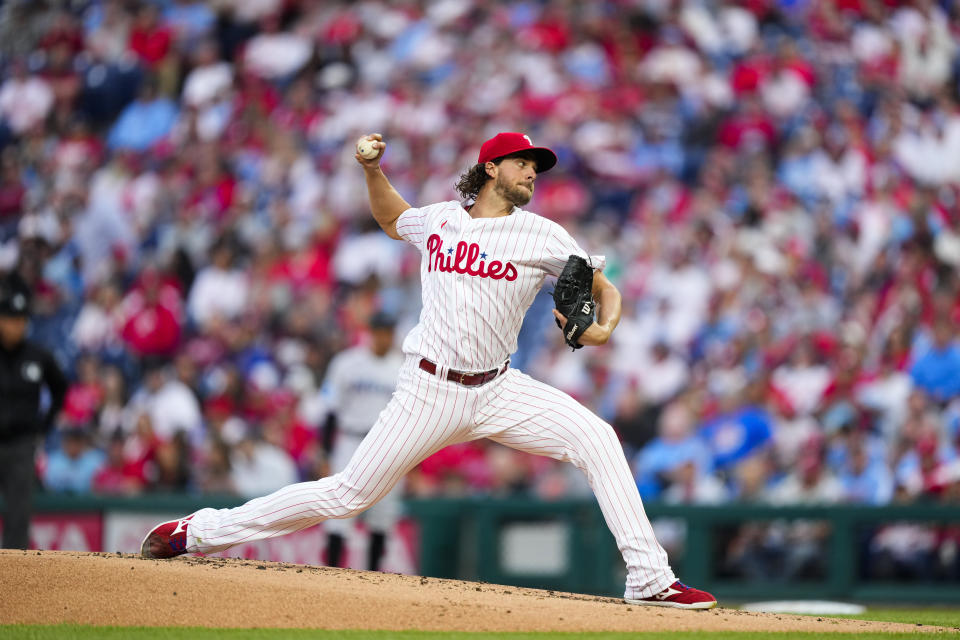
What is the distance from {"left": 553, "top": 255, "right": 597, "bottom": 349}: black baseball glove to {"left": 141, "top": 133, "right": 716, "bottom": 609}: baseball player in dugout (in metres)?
0.01

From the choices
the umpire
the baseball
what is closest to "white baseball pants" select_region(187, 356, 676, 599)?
the baseball

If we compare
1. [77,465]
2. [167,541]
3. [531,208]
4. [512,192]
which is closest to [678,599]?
[512,192]

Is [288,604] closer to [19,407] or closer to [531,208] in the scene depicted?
[19,407]

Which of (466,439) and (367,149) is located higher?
(367,149)

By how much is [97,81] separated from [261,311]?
4.11 metres

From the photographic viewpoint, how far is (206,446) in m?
9.29

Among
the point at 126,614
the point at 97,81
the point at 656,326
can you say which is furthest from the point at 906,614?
the point at 97,81

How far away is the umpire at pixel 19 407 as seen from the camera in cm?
664

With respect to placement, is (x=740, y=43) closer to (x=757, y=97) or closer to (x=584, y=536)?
(x=757, y=97)

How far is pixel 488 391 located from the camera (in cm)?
455

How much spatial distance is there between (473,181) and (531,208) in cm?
635

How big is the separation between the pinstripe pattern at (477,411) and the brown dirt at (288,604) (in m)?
0.22

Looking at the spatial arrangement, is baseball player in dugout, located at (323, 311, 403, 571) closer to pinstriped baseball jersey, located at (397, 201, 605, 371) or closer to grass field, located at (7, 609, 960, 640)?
pinstriped baseball jersey, located at (397, 201, 605, 371)

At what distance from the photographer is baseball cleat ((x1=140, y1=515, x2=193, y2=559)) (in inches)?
190
